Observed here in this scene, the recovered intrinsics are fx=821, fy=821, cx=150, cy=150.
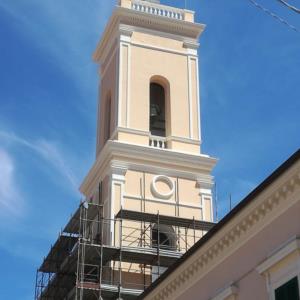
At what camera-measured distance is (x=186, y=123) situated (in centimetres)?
3422

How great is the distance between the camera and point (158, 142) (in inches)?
1320

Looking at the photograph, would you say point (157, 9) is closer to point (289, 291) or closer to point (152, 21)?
point (152, 21)

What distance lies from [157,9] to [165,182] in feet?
28.7

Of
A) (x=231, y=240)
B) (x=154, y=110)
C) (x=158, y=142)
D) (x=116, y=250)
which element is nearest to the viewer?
(x=231, y=240)

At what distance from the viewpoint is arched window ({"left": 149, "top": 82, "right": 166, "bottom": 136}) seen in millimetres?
34812

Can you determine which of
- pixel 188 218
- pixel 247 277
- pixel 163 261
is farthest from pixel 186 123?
pixel 247 277

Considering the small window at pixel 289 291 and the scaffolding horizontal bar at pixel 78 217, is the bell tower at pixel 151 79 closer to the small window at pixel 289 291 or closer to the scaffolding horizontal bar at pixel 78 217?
the scaffolding horizontal bar at pixel 78 217

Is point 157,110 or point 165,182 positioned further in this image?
point 157,110

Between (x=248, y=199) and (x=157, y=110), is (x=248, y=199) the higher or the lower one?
the lower one

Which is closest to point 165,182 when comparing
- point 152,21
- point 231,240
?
point 152,21

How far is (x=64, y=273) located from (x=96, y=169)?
449 cm

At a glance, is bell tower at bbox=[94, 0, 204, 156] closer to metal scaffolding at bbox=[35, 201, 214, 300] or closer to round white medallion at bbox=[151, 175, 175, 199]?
round white medallion at bbox=[151, 175, 175, 199]

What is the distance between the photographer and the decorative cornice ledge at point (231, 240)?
1617 centimetres

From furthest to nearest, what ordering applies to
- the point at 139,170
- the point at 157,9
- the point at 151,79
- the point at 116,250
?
the point at 157,9
the point at 151,79
the point at 139,170
the point at 116,250
